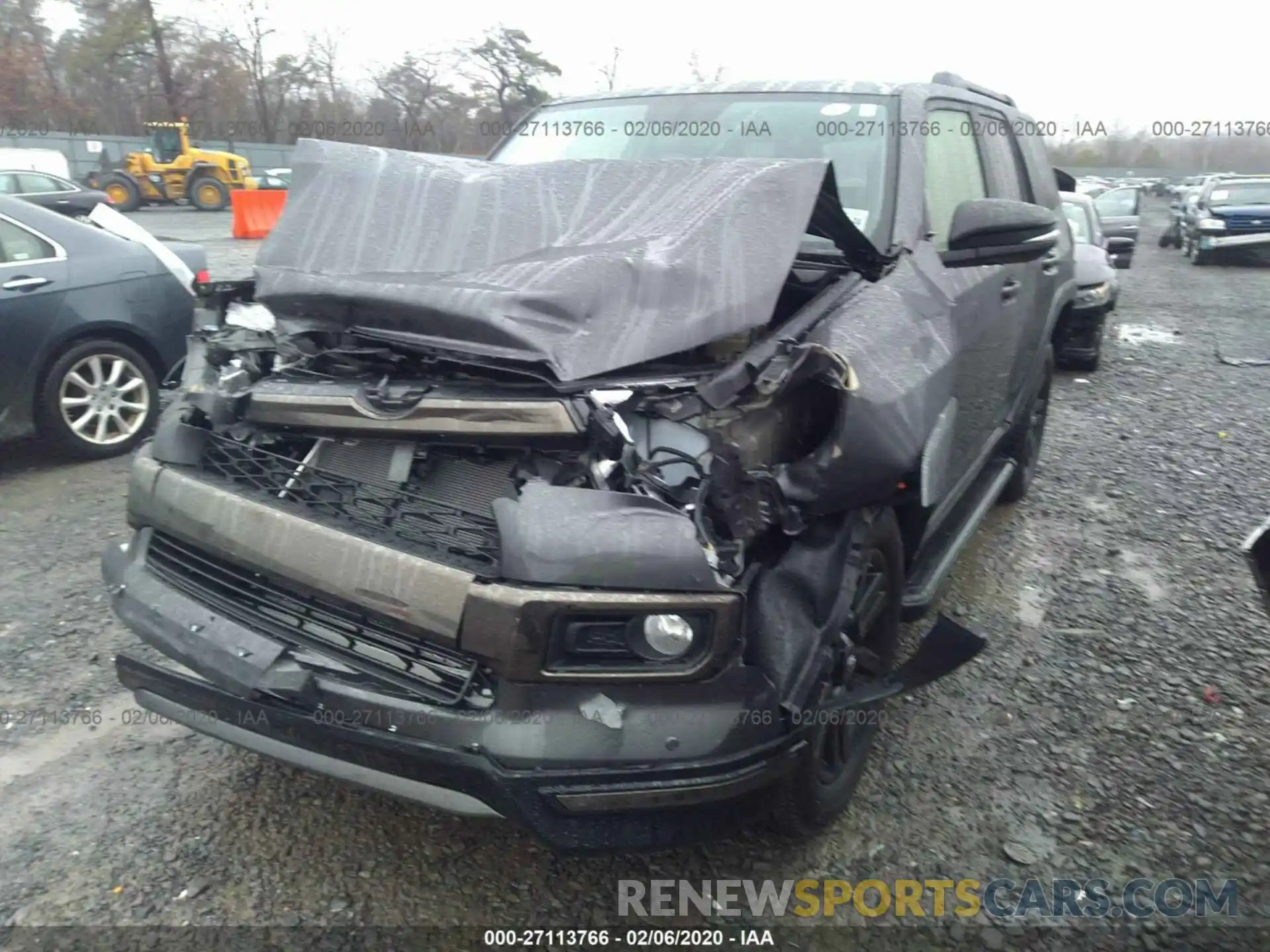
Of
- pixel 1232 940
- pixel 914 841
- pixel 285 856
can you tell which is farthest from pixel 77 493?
pixel 1232 940

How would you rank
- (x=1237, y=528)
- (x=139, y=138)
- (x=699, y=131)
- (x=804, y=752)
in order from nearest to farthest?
(x=804, y=752)
(x=699, y=131)
(x=1237, y=528)
(x=139, y=138)

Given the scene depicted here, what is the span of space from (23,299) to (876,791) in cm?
485

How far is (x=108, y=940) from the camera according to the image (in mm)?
2189

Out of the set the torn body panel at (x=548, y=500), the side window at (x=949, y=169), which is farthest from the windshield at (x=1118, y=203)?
the torn body panel at (x=548, y=500)

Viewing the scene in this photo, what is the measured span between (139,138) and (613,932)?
42.0 m

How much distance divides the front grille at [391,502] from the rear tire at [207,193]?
94.2 feet

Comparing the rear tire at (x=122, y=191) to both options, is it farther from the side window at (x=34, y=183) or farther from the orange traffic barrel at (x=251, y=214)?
the side window at (x=34, y=183)

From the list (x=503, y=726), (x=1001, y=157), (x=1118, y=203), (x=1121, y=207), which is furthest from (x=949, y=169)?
(x=1118, y=203)

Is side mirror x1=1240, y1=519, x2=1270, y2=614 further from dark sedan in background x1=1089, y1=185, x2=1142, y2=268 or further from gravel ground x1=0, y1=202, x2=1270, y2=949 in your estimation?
dark sedan in background x1=1089, y1=185, x2=1142, y2=268

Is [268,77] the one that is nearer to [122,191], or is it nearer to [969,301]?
[122,191]

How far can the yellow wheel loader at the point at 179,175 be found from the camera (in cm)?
2750

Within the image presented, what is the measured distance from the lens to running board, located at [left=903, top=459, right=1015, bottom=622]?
2.92 meters

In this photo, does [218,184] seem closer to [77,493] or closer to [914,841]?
[77,493]

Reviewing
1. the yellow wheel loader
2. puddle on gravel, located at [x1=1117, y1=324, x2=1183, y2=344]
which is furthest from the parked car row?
the yellow wheel loader
